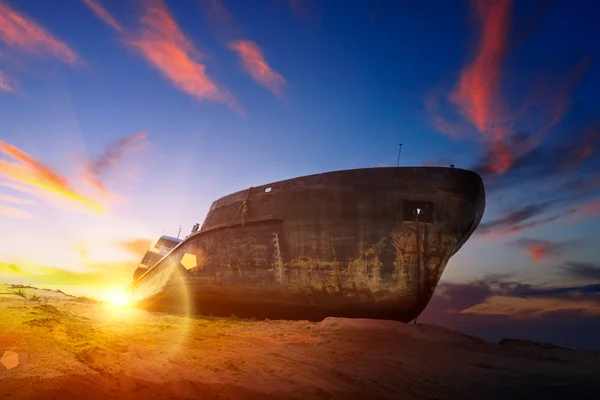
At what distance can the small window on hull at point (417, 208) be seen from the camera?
6.55m

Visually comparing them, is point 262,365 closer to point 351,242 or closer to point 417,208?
point 351,242

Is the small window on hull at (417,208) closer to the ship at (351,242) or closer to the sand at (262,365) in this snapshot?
the ship at (351,242)

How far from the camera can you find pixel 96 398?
2033 mm

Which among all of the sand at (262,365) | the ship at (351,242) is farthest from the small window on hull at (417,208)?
the sand at (262,365)

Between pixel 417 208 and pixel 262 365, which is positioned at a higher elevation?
pixel 417 208

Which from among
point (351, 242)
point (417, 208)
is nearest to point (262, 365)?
point (351, 242)

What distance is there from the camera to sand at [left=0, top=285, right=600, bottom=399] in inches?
92.9

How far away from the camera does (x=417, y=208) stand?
6559mm

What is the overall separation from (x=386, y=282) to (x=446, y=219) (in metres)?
1.90

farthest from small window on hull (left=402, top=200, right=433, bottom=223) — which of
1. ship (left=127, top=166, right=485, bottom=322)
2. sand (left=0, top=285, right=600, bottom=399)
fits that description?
sand (left=0, top=285, right=600, bottom=399)

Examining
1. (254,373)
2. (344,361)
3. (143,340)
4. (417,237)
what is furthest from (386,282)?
(143,340)

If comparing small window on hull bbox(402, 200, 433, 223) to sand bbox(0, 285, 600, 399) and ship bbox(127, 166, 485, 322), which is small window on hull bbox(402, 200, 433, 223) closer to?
ship bbox(127, 166, 485, 322)

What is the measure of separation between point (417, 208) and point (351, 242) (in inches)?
→ 63.4

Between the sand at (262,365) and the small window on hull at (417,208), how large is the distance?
2.24 meters
